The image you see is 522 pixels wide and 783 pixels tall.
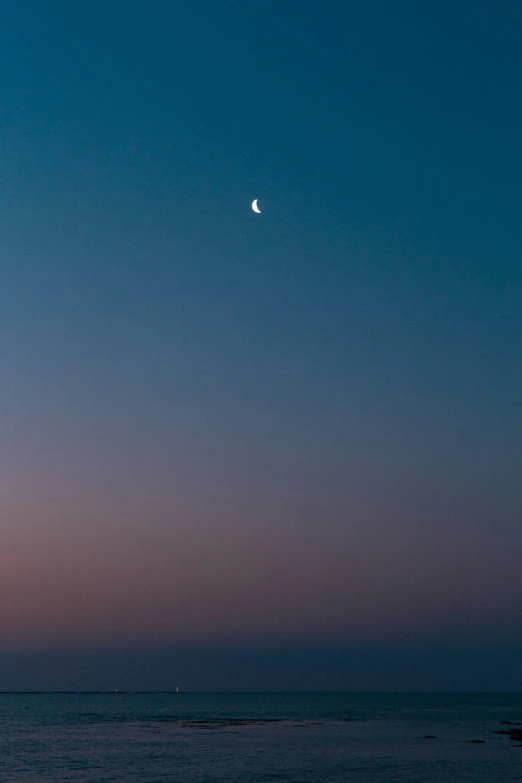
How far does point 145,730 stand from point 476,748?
155 feet

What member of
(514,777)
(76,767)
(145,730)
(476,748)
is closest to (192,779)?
(76,767)

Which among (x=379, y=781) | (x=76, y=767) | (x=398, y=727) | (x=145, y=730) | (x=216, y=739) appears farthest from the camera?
(x=398, y=727)

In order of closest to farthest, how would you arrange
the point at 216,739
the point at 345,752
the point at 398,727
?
the point at 345,752
the point at 216,739
the point at 398,727

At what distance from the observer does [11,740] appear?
92.4 m

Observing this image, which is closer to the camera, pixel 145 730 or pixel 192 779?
pixel 192 779

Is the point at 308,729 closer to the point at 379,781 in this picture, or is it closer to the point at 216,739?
the point at 216,739

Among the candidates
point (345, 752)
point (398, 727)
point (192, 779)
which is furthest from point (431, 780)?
point (398, 727)

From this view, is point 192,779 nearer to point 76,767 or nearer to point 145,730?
point 76,767

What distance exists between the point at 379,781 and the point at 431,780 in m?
3.72

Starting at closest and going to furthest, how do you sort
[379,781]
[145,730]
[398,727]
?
[379,781], [145,730], [398,727]

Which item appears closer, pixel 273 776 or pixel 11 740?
pixel 273 776

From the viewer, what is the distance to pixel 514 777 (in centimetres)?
5672

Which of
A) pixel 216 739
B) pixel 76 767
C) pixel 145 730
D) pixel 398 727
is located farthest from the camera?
pixel 398 727

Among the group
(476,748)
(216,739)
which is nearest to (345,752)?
(476,748)
